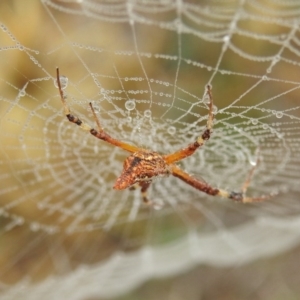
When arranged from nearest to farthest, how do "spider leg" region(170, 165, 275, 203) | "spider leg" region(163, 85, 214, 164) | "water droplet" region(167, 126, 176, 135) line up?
"spider leg" region(163, 85, 214, 164)
"spider leg" region(170, 165, 275, 203)
"water droplet" region(167, 126, 176, 135)

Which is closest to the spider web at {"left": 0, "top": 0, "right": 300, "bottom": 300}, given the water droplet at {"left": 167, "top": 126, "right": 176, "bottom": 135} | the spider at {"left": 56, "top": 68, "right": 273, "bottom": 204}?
the water droplet at {"left": 167, "top": 126, "right": 176, "bottom": 135}

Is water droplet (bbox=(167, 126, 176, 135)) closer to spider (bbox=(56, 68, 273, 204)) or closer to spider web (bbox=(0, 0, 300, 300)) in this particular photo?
spider web (bbox=(0, 0, 300, 300))

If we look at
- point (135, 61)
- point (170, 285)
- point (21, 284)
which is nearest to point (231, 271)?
point (170, 285)

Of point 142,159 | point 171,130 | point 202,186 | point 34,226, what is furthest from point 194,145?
point 34,226

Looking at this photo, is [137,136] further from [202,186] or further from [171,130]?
[202,186]

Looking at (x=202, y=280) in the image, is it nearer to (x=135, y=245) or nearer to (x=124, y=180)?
(x=135, y=245)

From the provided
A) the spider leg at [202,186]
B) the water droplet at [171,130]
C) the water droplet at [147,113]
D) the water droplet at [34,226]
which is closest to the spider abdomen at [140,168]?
the spider leg at [202,186]
